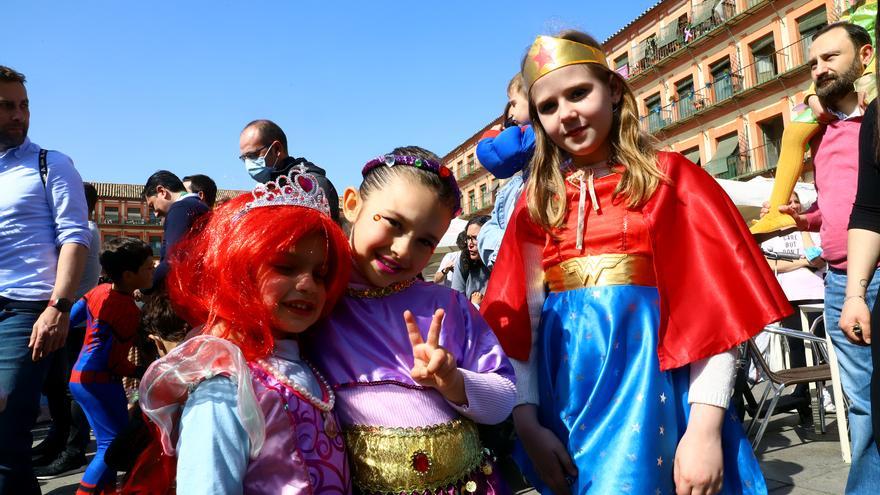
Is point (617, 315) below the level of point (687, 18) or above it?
below

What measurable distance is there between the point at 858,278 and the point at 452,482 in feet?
4.70

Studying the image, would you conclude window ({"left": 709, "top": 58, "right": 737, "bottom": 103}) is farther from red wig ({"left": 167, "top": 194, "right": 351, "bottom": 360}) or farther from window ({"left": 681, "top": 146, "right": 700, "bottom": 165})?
red wig ({"left": 167, "top": 194, "right": 351, "bottom": 360})

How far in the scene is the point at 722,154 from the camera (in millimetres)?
23859

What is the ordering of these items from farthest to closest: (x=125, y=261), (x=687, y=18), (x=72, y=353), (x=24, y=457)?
(x=687, y=18) → (x=72, y=353) → (x=125, y=261) → (x=24, y=457)

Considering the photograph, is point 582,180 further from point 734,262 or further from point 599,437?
point 599,437

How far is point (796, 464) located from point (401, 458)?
3.32 m

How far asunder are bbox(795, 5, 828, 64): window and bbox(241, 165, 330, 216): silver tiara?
2324 centimetres

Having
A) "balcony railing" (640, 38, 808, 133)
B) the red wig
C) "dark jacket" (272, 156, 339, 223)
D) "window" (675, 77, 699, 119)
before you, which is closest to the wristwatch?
"dark jacket" (272, 156, 339, 223)

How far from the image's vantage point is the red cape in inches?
59.1

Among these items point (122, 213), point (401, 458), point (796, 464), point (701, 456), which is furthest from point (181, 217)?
point (122, 213)

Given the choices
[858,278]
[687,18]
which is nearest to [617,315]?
[858,278]

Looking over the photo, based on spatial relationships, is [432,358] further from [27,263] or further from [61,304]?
[27,263]

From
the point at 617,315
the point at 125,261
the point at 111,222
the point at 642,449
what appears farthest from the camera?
the point at 111,222

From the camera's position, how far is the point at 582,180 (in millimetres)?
1760
